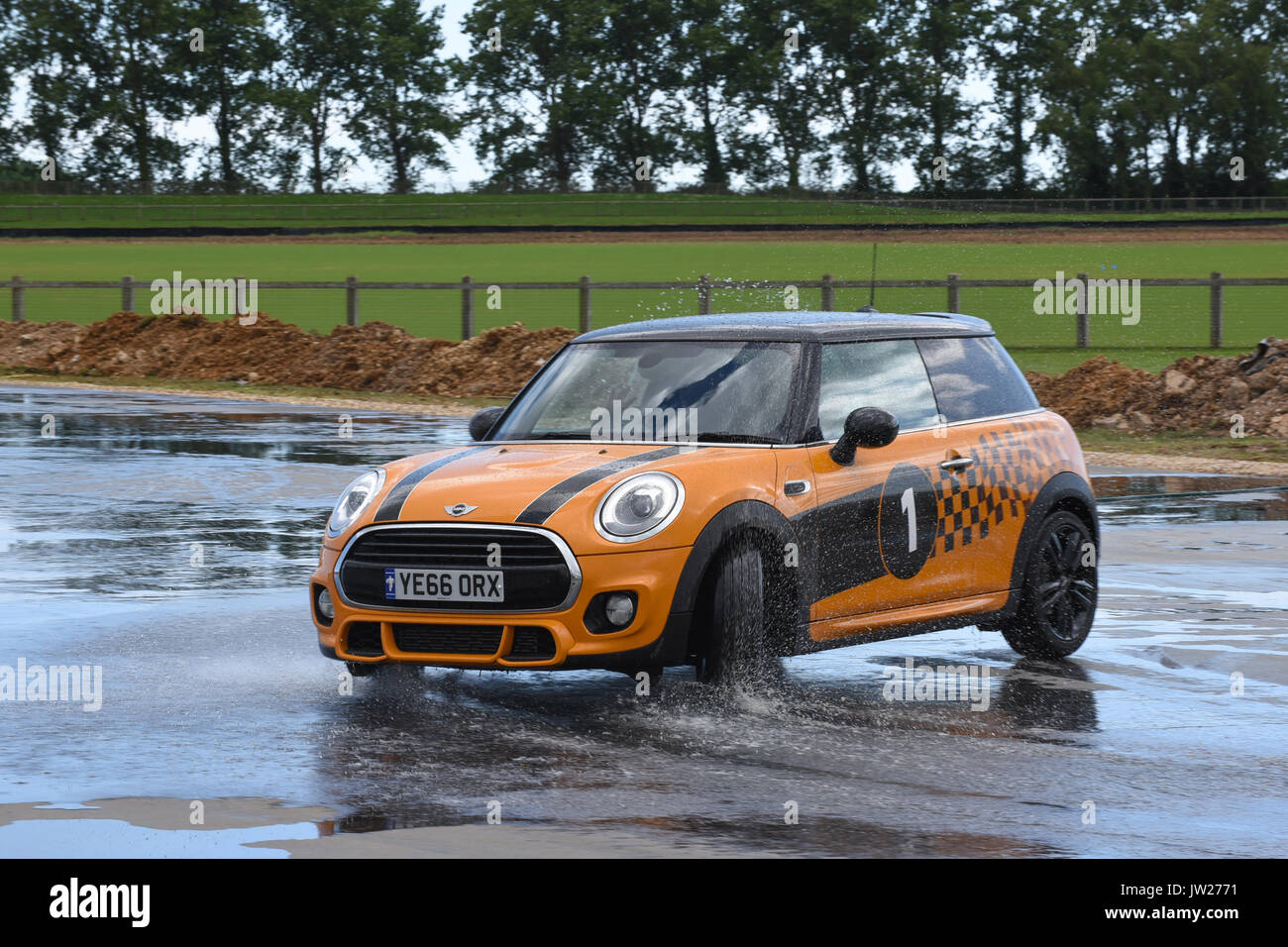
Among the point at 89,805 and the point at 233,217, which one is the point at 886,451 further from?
the point at 233,217

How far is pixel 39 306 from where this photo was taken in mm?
52281

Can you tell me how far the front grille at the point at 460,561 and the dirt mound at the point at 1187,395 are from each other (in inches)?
658

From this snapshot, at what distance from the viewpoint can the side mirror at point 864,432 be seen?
28.9 feet

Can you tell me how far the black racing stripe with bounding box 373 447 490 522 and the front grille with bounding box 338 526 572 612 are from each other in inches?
3.2

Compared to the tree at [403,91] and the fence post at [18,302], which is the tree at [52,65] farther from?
the fence post at [18,302]

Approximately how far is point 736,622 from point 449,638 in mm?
1133

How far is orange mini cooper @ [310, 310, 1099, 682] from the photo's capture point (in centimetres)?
803

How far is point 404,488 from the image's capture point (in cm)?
851

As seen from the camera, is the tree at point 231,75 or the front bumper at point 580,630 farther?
the tree at point 231,75
